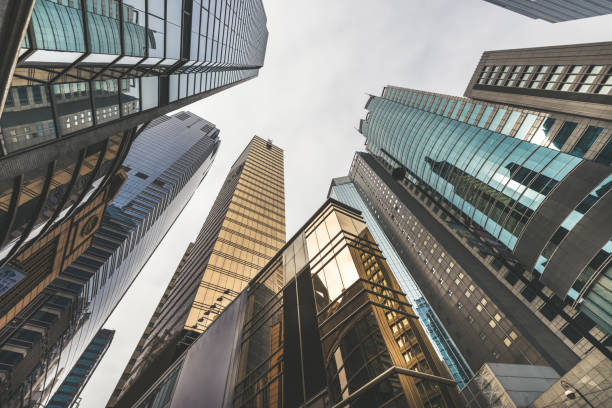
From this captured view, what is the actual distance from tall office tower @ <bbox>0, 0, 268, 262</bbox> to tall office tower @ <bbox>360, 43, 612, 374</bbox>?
115 feet

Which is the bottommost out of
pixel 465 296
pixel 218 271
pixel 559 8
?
pixel 218 271

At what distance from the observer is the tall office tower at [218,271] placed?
27562 millimetres

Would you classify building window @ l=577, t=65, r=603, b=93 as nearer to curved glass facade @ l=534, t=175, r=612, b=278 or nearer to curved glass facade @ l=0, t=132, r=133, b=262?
curved glass facade @ l=534, t=175, r=612, b=278

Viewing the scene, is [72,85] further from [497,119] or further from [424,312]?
[424,312]

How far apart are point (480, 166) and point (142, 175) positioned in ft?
262

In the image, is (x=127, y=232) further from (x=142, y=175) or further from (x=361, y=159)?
(x=361, y=159)

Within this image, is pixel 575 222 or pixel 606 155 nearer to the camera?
pixel 575 222

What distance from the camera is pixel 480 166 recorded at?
45.5 m

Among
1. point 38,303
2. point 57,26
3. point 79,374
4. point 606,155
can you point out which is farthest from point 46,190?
point 79,374

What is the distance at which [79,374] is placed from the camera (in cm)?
10594

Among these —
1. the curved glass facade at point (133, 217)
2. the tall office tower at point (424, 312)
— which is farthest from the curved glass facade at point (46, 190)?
the curved glass facade at point (133, 217)

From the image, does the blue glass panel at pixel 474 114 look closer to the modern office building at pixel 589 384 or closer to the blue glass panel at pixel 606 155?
the blue glass panel at pixel 606 155

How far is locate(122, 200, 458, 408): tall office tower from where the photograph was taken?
809 centimetres

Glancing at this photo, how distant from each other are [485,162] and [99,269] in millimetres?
70448
